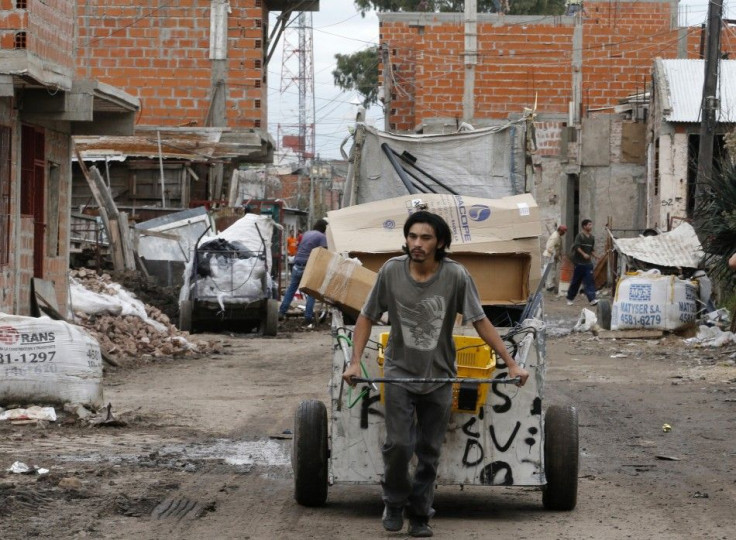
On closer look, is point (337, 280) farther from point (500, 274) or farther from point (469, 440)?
point (500, 274)

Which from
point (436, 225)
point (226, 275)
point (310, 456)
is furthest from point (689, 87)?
point (436, 225)

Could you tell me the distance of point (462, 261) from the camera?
372 inches

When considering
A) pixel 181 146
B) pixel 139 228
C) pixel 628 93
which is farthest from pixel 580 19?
pixel 139 228

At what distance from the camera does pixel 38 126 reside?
1819 cm

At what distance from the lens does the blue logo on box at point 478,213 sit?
9.52m

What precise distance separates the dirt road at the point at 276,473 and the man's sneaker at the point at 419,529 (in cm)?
9

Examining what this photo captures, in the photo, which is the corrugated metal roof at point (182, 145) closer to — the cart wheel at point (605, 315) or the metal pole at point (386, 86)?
the cart wheel at point (605, 315)

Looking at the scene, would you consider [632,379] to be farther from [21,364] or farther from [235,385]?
[21,364]

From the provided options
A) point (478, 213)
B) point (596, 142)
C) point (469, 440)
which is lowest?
point (469, 440)

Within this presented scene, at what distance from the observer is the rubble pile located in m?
18.1

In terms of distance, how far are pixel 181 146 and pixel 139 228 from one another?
11.0 ft

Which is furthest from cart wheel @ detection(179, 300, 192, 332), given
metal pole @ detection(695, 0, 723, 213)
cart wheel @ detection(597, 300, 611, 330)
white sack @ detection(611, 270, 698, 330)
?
metal pole @ detection(695, 0, 723, 213)

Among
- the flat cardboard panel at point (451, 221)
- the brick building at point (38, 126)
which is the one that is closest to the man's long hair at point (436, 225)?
the flat cardboard panel at point (451, 221)

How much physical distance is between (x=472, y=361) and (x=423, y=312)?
0.70 meters
